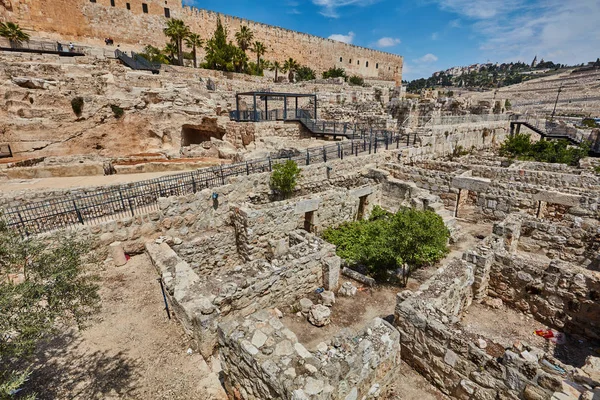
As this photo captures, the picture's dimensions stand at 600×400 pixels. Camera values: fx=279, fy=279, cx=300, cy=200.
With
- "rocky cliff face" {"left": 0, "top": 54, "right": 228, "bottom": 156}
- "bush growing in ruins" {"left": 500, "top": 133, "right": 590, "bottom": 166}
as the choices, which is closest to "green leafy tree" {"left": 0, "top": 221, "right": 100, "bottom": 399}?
"rocky cliff face" {"left": 0, "top": 54, "right": 228, "bottom": 156}

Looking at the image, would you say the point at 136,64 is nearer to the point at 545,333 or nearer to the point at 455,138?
the point at 455,138

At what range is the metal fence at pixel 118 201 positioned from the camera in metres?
7.98

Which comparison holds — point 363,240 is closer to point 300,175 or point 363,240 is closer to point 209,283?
point 300,175

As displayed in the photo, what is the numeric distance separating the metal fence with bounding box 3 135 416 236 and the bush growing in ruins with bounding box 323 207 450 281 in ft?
16.5

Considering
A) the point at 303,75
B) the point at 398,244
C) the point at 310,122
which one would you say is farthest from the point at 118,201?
the point at 303,75

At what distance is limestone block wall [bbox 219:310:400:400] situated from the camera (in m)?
3.49

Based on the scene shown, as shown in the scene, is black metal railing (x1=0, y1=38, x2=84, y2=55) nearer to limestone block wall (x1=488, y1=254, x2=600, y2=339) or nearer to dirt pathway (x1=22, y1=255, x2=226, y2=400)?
dirt pathway (x1=22, y1=255, x2=226, y2=400)

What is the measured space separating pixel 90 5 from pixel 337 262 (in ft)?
139

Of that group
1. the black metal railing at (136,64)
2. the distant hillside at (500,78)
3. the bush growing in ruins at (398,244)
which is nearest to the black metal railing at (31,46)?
the black metal railing at (136,64)

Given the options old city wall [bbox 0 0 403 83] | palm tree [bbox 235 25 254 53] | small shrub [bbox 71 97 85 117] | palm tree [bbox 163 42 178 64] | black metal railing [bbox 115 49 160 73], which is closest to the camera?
small shrub [bbox 71 97 85 117]

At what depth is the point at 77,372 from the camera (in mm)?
4789

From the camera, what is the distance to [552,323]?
640 centimetres

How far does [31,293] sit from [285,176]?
9103 millimetres

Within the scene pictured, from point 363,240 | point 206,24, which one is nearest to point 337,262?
point 363,240
